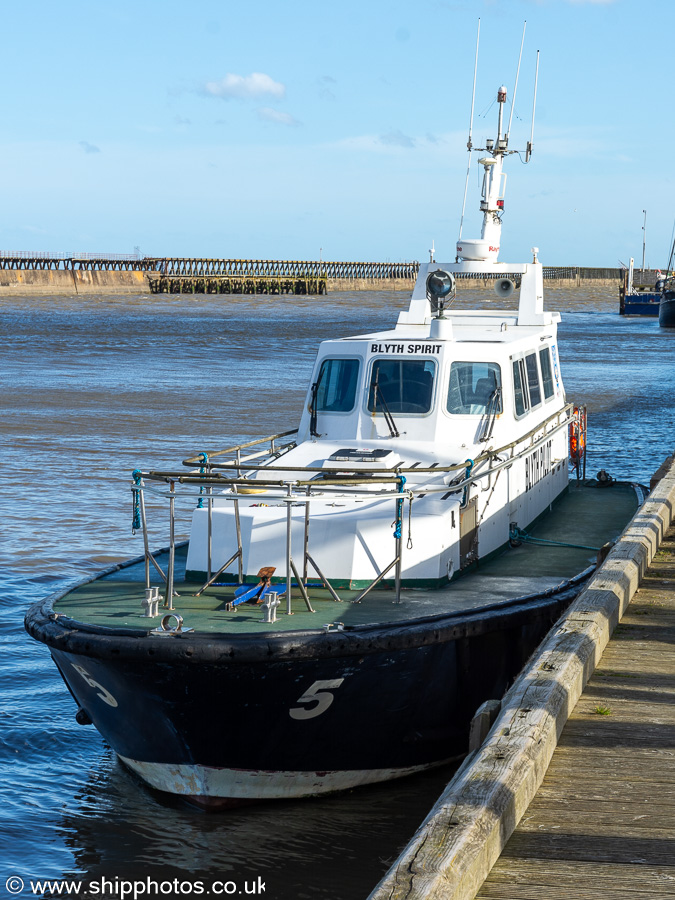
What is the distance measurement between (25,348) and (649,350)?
26.4 meters

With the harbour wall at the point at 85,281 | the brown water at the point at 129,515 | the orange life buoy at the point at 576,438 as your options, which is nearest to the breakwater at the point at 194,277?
the harbour wall at the point at 85,281

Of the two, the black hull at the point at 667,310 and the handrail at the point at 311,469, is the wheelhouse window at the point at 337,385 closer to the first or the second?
the handrail at the point at 311,469

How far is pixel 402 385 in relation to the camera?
9930 millimetres

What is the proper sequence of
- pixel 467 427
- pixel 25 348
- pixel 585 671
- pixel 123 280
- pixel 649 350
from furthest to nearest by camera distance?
pixel 123 280, pixel 649 350, pixel 25 348, pixel 467 427, pixel 585 671

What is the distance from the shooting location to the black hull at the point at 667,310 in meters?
63.3

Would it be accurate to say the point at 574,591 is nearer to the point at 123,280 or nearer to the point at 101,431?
the point at 101,431

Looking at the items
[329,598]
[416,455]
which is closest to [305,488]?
[329,598]

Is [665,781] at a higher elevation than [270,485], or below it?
below

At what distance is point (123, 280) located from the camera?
94688 mm

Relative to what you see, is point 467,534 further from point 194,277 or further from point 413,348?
point 194,277

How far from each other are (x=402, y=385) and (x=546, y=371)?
2668 mm

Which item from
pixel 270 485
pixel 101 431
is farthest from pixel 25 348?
pixel 270 485

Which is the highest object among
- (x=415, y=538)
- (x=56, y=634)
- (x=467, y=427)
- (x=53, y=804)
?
(x=467, y=427)

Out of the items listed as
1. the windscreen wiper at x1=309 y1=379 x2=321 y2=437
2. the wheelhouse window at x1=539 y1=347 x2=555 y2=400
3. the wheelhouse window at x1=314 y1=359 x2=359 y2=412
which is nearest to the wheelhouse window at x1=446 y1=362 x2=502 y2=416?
the wheelhouse window at x1=314 y1=359 x2=359 y2=412
